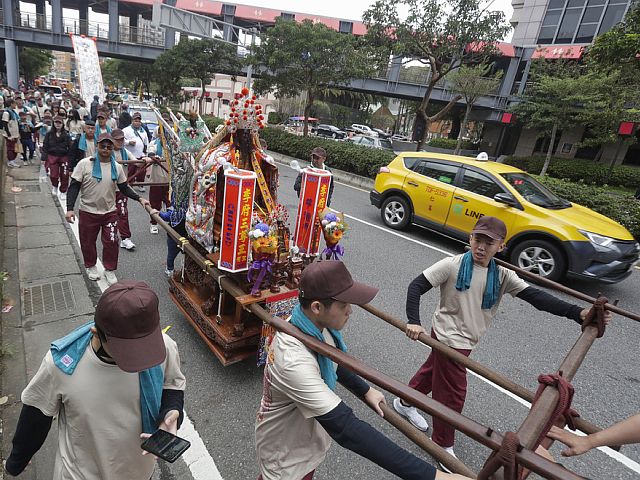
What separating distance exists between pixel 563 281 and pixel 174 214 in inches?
245

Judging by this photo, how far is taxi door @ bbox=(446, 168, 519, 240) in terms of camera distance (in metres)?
6.61

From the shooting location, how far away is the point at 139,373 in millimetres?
1595

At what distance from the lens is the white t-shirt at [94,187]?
446cm

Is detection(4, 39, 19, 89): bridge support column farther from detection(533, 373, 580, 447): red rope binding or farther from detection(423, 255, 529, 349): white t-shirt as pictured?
detection(533, 373, 580, 447): red rope binding

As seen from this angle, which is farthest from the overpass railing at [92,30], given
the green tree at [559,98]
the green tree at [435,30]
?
the green tree at [559,98]

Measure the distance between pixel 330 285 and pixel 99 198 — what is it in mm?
4079

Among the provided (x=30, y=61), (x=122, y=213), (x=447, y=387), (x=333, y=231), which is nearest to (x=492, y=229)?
(x=447, y=387)

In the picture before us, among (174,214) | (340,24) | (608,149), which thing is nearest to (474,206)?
(174,214)

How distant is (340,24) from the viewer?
26766 millimetres

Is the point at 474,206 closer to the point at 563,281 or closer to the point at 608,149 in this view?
the point at 563,281

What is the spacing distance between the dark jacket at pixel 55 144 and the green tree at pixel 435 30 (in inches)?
463

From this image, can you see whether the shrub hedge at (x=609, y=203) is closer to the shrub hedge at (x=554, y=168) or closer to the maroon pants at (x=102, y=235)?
the shrub hedge at (x=554, y=168)

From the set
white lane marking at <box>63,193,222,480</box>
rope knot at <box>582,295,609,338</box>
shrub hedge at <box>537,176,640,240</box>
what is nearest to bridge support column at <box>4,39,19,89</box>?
white lane marking at <box>63,193,222,480</box>

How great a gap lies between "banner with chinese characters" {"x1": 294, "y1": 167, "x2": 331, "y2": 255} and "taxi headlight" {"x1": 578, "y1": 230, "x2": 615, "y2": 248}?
180 inches
